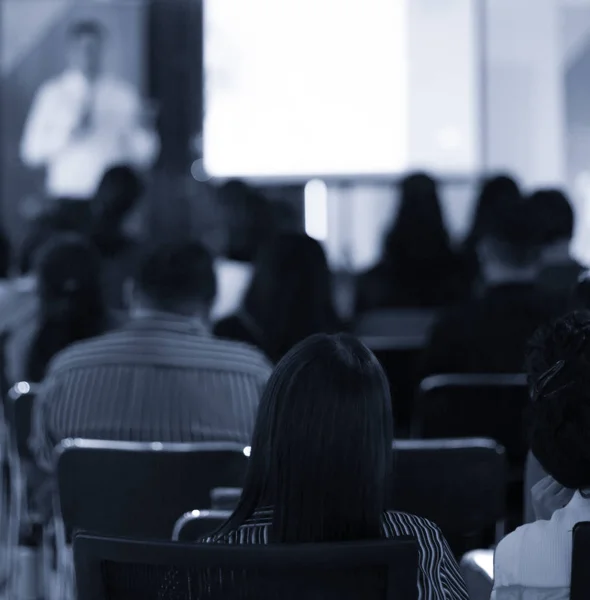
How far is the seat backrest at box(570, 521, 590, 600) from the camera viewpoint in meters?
1.20

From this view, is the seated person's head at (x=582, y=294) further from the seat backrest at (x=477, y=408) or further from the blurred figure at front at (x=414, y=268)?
the blurred figure at front at (x=414, y=268)

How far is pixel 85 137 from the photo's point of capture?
706cm

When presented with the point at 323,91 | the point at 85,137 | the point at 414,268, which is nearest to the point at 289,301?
the point at 414,268

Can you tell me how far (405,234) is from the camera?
180 inches

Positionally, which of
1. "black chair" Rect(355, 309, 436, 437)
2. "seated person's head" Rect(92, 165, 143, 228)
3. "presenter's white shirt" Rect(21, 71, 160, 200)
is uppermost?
"presenter's white shirt" Rect(21, 71, 160, 200)

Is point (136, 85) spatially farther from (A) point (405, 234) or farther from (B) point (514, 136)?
(A) point (405, 234)

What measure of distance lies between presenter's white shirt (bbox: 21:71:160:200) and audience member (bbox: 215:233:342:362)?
375 centimetres

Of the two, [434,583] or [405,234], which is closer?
[434,583]

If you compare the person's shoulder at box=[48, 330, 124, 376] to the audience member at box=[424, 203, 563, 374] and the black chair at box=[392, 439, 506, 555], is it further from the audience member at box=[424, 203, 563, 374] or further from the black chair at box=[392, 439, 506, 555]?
the audience member at box=[424, 203, 563, 374]

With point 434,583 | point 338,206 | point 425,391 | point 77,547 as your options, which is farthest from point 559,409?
point 338,206

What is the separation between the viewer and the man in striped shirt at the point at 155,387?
8.39 ft

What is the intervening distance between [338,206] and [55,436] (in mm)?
3989

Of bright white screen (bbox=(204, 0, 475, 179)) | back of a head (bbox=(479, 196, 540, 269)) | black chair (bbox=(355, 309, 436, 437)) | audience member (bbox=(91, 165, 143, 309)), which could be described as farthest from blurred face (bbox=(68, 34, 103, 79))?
back of a head (bbox=(479, 196, 540, 269))

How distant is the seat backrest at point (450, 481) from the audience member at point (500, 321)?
96cm
